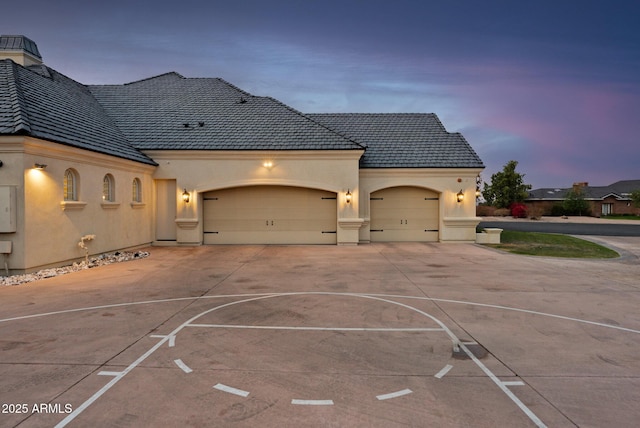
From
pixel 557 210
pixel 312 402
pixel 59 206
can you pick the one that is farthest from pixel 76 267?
pixel 557 210

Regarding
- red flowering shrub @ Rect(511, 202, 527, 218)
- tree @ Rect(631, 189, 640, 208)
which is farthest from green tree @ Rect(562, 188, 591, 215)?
red flowering shrub @ Rect(511, 202, 527, 218)

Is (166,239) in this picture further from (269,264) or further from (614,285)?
(614,285)

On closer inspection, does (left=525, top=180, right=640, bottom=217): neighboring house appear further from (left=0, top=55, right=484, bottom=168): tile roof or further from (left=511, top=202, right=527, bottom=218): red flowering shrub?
(left=0, top=55, right=484, bottom=168): tile roof

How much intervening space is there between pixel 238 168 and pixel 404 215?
8.63 metres

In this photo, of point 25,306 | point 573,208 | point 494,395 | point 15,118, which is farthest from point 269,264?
point 573,208

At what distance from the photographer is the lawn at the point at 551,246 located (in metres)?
15.1

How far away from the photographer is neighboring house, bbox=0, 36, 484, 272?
1463 centimetres

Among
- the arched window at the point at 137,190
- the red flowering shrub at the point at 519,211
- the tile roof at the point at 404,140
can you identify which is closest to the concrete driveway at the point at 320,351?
the arched window at the point at 137,190

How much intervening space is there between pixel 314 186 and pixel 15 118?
10.9 metres

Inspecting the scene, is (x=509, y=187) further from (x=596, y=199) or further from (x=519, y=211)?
(x=596, y=199)

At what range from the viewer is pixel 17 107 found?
1094cm

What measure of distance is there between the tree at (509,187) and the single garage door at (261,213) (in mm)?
36339

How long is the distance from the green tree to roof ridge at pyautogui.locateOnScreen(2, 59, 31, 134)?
5569 cm

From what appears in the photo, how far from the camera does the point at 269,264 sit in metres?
12.5
